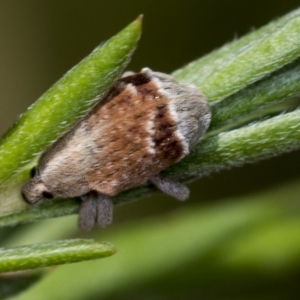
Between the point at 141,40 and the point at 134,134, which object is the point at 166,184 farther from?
the point at 141,40

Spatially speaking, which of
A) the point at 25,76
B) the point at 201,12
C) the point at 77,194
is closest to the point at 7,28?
the point at 25,76

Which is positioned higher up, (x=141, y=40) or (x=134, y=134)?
(x=141, y=40)

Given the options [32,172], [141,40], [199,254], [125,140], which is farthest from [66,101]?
[141,40]

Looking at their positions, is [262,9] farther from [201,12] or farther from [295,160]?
[295,160]

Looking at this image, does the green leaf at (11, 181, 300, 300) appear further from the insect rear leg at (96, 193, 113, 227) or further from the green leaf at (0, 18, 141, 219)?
the green leaf at (0, 18, 141, 219)

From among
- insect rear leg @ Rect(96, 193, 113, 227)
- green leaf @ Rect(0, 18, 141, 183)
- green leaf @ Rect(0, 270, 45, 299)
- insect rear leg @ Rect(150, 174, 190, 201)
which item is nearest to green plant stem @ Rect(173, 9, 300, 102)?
insect rear leg @ Rect(150, 174, 190, 201)

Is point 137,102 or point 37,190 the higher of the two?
point 137,102
